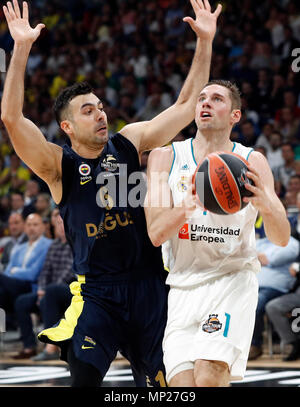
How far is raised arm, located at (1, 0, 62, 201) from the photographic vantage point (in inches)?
159

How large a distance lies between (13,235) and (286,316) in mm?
4529

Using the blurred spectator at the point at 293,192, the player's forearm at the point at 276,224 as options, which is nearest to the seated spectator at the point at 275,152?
the blurred spectator at the point at 293,192

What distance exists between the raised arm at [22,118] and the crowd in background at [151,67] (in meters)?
4.51

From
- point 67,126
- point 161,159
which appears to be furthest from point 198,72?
point 67,126

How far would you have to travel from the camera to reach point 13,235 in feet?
33.8

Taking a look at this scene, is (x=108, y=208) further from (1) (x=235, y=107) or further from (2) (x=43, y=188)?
(2) (x=43, y=188)

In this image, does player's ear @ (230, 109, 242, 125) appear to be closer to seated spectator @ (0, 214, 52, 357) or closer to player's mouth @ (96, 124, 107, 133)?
player's mouth @ (96, 124, 107, 133)

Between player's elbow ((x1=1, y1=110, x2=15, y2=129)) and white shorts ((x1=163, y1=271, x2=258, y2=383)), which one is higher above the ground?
player's elbow ((x1=1, y1=110, x2=15, y2=129))

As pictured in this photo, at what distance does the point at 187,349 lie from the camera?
378cm

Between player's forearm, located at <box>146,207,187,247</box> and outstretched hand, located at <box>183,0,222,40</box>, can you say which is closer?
player's forearm, located at <box>146,207,187,247</box>

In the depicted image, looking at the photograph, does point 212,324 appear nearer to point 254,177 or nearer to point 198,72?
point 254,177

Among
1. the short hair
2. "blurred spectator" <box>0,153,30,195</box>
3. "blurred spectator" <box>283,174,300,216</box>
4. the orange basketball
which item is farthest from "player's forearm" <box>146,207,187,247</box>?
"blurred spectator" <box>0,153,30,195</box>

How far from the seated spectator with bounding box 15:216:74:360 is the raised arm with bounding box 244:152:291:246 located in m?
4.62

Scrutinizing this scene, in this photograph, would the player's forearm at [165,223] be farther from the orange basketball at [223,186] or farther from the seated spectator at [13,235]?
the seated spectator at [13,235]
